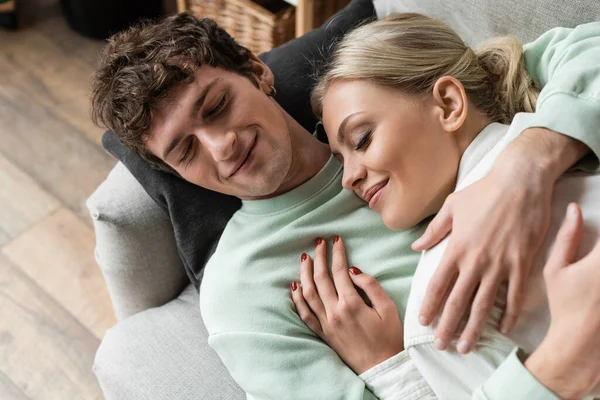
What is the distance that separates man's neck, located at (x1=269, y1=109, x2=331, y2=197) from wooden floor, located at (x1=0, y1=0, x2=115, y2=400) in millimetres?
879

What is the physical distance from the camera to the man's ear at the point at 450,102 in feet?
3.68

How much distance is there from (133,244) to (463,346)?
30.0 inches

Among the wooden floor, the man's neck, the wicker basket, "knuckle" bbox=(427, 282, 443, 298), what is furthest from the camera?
the wicker basket

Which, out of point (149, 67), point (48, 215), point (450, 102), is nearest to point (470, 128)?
point (450, 102)

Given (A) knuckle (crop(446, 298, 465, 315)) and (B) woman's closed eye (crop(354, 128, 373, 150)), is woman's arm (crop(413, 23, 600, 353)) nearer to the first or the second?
(A) knuckle (crop(446, 298, 465, 315))

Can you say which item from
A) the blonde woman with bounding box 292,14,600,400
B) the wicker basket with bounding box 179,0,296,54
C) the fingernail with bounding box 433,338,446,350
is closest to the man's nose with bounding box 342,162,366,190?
the blonde woman with bounding box 292,14,600,400

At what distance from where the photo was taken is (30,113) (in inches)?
93.1

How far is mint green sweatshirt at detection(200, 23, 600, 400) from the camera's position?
108 centimetres

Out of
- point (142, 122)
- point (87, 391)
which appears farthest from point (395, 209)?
point (87, 391)

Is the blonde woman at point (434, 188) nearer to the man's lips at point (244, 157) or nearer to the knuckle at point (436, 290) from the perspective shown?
the knuckle at point (436, 290)

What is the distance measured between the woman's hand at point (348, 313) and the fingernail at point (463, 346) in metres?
0.20

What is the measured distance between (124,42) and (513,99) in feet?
2.63

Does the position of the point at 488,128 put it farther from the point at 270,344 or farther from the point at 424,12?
the point at 270,344

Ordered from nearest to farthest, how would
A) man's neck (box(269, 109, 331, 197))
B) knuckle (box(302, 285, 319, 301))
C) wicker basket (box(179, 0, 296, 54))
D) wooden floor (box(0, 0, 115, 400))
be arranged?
knuckle (box(302, 285, 319, 301)) < man's neck (box(269, 109, 331, 197)) < wooden floor (box(0, 0, 115, 400)) < wicker basket (box(179, 0, 296, 54))
